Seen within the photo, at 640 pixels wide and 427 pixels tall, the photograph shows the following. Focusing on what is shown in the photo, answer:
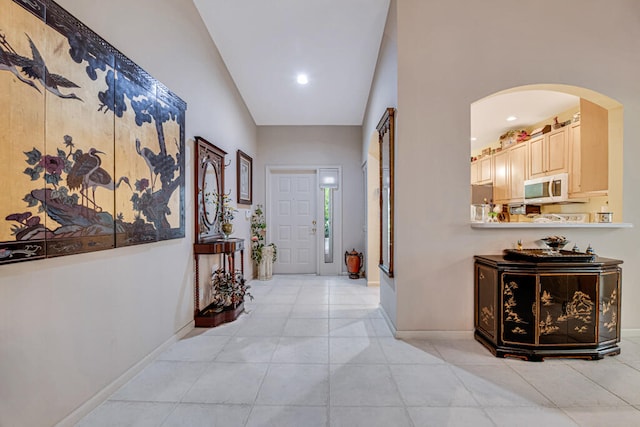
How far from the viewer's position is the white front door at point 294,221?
5.78m

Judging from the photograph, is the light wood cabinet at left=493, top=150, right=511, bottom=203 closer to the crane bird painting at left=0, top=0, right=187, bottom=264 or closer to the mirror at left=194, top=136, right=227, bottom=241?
the mirror at left=194, top=136, right=227, bottom=241

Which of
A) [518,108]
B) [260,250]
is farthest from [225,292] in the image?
[518,108]

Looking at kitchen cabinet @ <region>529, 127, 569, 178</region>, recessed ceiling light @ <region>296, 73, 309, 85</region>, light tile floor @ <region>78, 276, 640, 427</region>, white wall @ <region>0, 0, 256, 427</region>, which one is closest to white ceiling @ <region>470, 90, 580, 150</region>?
kitchen cabinet @ <region>529, 127, 569, 178</region>

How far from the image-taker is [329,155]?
5.68 meters

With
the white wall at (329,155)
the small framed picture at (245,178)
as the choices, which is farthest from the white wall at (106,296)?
the white wall at (329,155)

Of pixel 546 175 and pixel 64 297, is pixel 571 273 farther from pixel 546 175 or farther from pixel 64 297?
pixel 64 297

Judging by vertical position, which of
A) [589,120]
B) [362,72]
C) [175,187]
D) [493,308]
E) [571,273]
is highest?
[362,72]

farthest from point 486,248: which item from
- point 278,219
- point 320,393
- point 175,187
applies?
point 278,219

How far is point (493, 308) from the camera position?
2391mm

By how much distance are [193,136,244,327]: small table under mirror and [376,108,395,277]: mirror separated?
5.55 feet

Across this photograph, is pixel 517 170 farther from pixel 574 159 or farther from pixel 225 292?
pixel 225 292

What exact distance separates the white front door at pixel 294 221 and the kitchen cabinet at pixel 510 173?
3.53 metres

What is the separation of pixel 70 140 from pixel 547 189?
208 inches

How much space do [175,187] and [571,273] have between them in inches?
132
